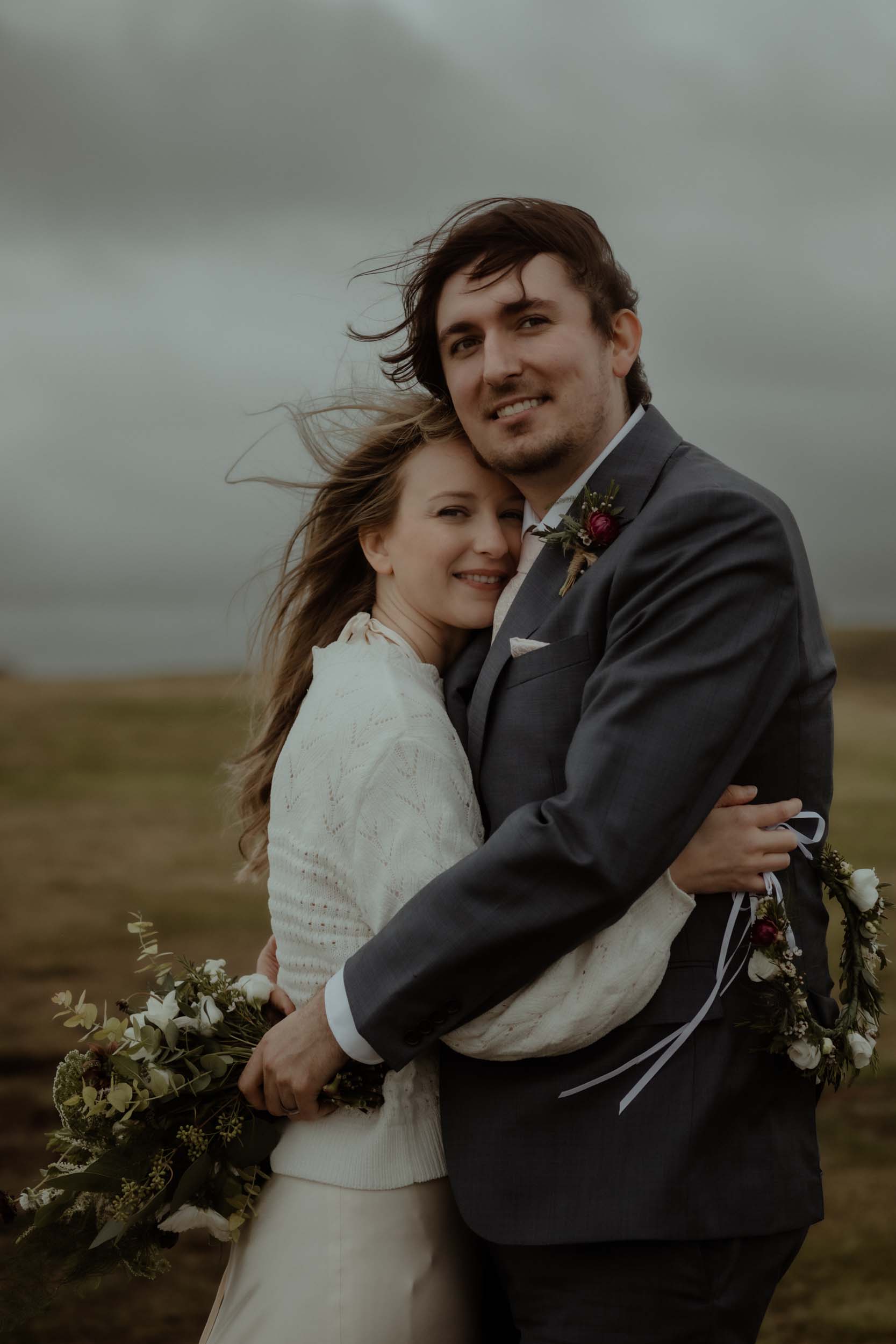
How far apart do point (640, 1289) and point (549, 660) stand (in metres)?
1.24

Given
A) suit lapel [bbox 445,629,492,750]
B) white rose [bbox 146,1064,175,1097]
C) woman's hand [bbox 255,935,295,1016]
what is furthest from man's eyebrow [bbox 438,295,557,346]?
white rose [bbox 146,1064,175,1097]

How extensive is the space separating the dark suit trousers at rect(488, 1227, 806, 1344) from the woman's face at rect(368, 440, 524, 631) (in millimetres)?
1399

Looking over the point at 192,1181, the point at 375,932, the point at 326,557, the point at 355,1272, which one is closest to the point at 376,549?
the point at 326,557

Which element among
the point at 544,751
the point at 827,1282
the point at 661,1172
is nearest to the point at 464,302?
the point at 544,751

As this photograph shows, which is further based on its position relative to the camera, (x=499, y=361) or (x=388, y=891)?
(x=499, y=361)

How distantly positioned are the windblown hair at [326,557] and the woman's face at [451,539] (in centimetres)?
6

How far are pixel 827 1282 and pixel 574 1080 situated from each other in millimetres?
4820

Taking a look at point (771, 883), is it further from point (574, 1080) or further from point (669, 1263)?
point (669, 1263)

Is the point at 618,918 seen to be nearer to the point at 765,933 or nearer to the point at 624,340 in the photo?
the point at 765,933

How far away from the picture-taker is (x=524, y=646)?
2631 millimetres

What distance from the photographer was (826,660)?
268 centimetres

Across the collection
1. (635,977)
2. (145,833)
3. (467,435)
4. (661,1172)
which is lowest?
(145,833)

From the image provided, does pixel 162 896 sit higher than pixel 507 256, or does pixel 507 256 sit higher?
pixel 507 256

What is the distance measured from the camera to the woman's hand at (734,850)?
244cm
